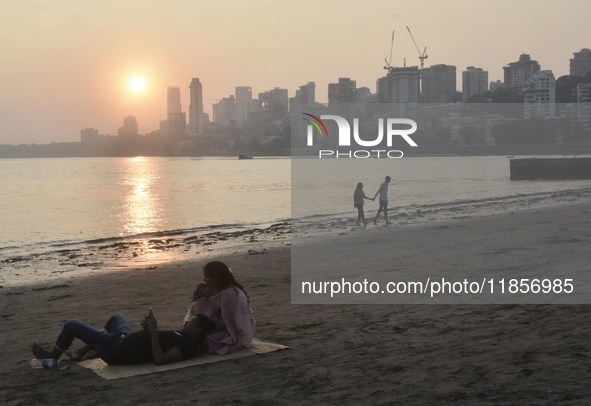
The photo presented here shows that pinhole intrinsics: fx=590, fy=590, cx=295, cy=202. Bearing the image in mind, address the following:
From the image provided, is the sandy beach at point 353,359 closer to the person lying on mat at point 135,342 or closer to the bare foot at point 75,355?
the bare foot at point 75,355

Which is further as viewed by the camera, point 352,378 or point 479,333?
point 479,333

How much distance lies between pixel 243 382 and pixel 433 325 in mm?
2436

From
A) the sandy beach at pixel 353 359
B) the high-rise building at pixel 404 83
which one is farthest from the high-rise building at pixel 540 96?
the sandy beach at pixel 353 359

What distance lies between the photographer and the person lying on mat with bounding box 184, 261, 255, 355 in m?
5.59

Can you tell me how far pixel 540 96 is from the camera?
400ft

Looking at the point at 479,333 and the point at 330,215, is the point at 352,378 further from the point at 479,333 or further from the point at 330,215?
the point at 330,215

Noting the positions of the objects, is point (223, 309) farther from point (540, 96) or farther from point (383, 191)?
point (540, 96)

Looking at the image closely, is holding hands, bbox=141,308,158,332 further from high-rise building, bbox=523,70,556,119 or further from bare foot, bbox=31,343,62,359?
high-rise building, bbox=523,70,556,119

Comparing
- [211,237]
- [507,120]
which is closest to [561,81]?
[507,120]

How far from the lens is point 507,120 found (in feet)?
376

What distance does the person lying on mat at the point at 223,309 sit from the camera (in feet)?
18.3

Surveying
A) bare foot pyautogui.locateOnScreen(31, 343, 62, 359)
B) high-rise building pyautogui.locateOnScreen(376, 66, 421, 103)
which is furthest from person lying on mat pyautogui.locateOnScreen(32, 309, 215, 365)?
high-rise building pyautogui.locateOnScreen(376, 66, 421, 103)

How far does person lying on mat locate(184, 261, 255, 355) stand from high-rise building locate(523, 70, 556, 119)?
107601 millimetres

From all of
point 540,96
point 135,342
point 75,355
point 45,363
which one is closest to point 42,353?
point 45,363
